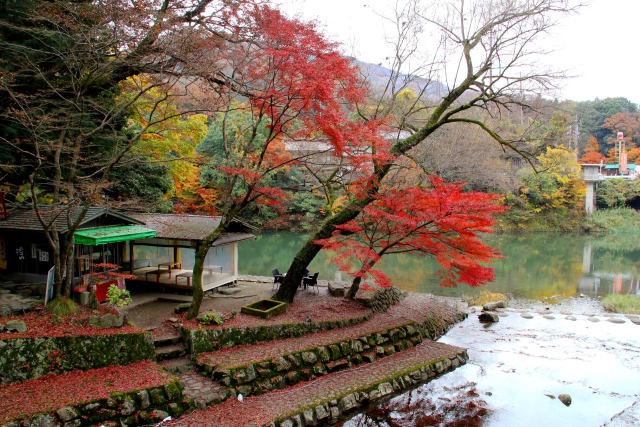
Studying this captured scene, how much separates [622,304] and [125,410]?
14011 mm

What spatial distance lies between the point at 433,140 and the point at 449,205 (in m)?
11.1

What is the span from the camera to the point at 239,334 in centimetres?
675

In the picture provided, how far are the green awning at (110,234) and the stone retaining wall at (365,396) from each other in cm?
500

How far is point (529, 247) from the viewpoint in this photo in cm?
2316

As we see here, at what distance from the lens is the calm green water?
14523 mm

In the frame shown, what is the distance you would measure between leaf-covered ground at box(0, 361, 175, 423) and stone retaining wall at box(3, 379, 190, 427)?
0.25ft

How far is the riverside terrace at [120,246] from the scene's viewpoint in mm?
7711

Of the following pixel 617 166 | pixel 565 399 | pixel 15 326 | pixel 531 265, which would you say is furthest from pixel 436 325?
pixel 617 166

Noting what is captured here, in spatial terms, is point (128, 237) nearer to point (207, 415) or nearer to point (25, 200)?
point (25, 200)

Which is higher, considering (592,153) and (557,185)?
(592,153)

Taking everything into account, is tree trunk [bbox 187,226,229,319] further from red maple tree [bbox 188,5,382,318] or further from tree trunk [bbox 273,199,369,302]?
tree trunk [bbox 273,199,369,302]

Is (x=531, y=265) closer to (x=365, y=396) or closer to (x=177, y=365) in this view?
(x=365, y=396)

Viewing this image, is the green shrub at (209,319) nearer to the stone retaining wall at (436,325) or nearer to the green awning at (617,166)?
the stone retaining wall at (436,325)

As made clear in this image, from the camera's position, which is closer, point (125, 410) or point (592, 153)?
point (125, 410)
